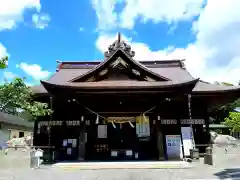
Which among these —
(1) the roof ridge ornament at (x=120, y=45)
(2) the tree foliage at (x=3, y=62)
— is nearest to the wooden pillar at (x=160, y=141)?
(1) the roof ridge ornament at (x=120, y=45)

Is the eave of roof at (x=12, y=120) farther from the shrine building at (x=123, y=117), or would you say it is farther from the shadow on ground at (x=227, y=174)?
the shadow on ground at (x=227, y=174)

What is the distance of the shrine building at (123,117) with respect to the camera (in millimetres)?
15102

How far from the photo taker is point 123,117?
15.7 meters

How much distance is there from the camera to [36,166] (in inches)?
503

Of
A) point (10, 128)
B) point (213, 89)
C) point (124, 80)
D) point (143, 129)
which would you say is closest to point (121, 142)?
point (143, 129)

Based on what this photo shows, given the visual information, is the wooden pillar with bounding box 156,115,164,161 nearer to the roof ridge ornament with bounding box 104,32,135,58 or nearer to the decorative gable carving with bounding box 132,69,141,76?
the decorative gable carving with bounding box 132,69,141,76

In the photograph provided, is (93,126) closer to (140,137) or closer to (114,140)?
(114,140)

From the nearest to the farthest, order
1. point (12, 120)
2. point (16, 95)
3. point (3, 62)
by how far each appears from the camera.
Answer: point (3, 62) < point (16, 95) < point (12, 120)

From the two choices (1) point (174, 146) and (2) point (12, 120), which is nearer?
(1) point (174, 146)

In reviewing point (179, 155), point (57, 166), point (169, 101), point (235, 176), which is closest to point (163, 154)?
point (179, 155)

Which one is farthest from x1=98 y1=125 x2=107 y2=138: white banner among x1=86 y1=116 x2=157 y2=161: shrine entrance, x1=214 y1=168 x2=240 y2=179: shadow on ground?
x1=214 y1=168 x2=240 y2=179: shadow on ground

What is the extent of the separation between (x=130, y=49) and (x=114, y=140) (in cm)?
724

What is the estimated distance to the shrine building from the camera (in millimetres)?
15102

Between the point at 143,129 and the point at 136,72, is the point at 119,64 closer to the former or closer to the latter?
the point at 136,72
